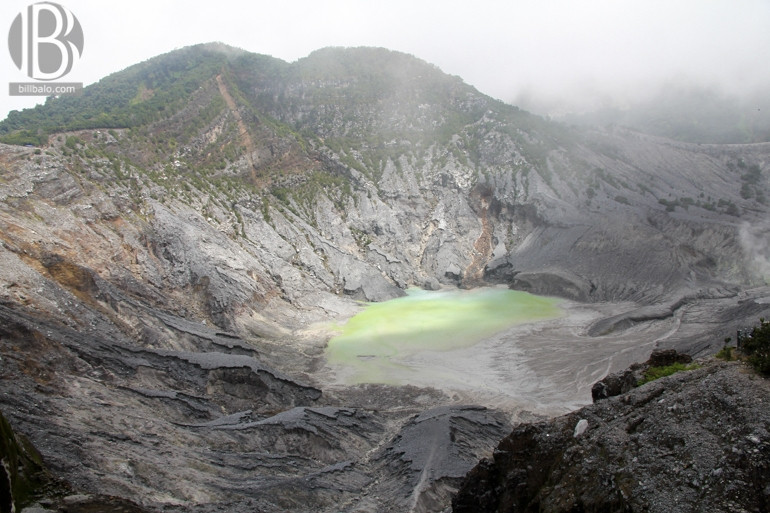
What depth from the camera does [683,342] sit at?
28.9 meters

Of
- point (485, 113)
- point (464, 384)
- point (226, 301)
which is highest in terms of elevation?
point (485, 113)

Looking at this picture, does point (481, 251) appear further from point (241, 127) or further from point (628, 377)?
point (628, 377)

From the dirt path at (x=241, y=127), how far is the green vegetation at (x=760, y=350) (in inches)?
2261

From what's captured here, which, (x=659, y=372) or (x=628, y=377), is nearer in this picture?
(x=659, y=372)

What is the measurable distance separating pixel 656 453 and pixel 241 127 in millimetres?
64949

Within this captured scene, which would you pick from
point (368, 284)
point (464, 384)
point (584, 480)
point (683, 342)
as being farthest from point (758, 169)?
point (584, 480)

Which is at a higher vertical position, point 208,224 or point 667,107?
point 667,107

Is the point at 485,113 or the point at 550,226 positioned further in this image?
the point at 485,113

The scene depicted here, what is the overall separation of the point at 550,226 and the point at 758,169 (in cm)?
3151

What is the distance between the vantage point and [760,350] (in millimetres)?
8688

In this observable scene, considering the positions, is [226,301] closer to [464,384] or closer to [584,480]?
[464,384]

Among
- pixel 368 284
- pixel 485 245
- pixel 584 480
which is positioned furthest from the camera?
pixel 485 245

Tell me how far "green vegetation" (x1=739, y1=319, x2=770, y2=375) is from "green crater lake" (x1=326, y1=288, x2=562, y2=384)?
21.9 m

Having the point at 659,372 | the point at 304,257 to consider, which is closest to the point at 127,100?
the point at 304,257
